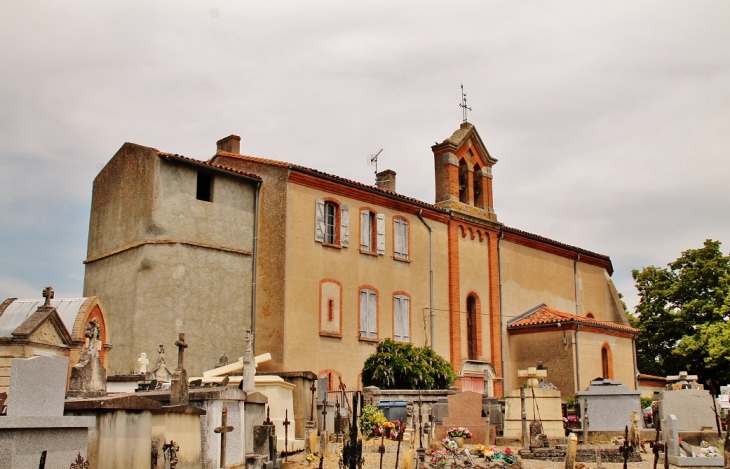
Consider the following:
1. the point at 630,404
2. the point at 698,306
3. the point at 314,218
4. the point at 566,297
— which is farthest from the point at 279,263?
the point at 698,306

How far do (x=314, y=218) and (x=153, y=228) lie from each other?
213 inches

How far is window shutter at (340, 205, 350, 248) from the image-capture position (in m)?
26.2

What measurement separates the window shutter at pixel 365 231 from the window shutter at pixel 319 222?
194 cm

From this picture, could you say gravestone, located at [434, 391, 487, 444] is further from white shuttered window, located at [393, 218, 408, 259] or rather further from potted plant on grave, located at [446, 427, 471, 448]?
white shuttered window, located at [393, 218, 408, 259]

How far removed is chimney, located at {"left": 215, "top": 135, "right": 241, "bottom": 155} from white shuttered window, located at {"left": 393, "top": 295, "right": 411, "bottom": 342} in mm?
8054

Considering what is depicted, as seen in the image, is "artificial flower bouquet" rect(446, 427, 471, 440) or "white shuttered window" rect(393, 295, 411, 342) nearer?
"artificial flower bouquet" rect(446, 427, 471, 440)

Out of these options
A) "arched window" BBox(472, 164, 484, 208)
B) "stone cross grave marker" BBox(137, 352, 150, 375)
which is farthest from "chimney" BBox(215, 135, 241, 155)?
"arched window" BBox(472, 164, 484, 208)

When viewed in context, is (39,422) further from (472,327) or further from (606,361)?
(606,361)

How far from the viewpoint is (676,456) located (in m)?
15.4

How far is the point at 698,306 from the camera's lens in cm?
3891

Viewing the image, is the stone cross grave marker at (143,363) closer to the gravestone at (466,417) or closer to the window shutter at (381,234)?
the gravestone at (466,417)

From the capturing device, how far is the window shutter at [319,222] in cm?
2542

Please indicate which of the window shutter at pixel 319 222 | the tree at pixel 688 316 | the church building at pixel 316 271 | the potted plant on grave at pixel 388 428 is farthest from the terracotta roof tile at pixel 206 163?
the tree at pixel 688 316

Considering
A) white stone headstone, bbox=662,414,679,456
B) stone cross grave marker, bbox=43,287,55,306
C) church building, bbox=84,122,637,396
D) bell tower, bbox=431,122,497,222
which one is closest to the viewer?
white stone headstone, bbox=662,414,679,456
